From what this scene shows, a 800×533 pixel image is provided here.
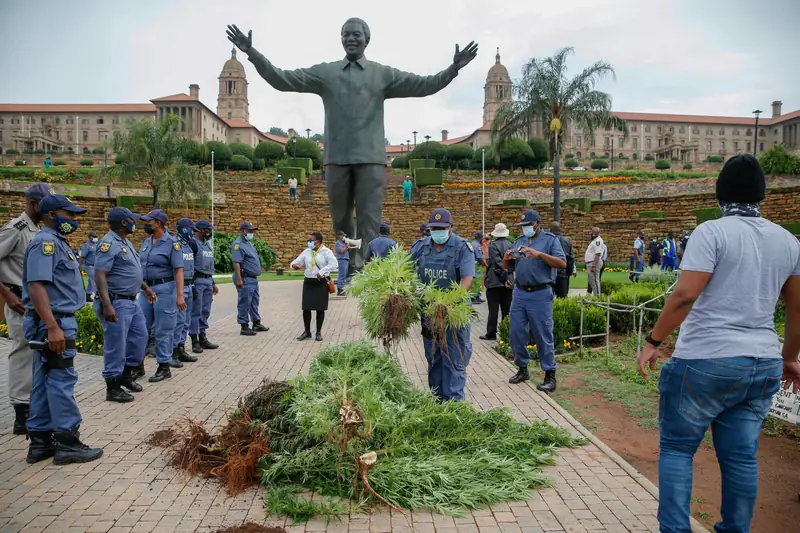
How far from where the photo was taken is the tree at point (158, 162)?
29750 millimetres

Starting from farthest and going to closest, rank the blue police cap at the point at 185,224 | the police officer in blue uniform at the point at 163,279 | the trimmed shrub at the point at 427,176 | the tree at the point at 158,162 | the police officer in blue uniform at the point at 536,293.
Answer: the trimmed shrub at the point at 427,176, the tree at the point at 158,162, the blue police cap at the point at 185,224, the police officer in blue uniform at the point at 163,279, the police officer in blue uniform at the point at 536,293

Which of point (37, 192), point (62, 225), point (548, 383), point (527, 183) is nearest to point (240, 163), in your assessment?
point (527, 183)

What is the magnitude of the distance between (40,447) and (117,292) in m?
1.93

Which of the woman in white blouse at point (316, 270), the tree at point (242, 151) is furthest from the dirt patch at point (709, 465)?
the tree at point (242, 151)

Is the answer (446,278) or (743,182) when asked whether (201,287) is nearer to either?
(446,278)

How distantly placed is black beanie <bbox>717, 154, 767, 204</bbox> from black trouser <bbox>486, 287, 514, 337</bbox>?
246 inches

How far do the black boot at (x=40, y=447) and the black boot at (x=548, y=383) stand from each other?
4.61 metres

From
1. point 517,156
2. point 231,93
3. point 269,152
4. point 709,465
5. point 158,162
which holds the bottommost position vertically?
point 709,465

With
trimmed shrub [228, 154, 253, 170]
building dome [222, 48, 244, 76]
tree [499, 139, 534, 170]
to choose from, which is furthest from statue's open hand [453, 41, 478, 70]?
building dome [222, 48, 244, 76]

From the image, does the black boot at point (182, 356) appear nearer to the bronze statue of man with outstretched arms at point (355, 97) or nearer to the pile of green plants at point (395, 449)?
the pile of green plants at point (395, 449)

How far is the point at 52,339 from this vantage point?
13.4 feet

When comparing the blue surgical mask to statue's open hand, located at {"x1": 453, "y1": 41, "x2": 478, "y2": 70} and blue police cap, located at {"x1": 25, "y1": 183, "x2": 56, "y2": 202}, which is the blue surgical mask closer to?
blue police cap, located at {"x1": 25, "y1": 183, "x2": 56, "y2": 202}

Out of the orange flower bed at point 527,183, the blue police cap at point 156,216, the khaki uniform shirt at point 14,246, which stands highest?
the orange flower bed at point 527,183

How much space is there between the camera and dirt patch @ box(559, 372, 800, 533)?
12.0 ft
